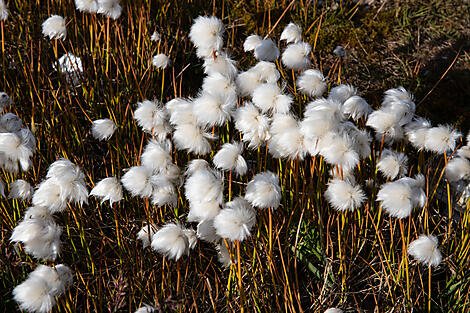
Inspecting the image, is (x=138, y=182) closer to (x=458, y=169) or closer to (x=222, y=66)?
(x=222, y=66)

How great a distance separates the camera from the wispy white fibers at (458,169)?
2275 mm

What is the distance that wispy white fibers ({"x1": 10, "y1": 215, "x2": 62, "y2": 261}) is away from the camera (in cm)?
171

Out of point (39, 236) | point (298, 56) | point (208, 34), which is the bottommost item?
point (39, 236)

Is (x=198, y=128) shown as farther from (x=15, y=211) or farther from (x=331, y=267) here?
(x=15, y=211)

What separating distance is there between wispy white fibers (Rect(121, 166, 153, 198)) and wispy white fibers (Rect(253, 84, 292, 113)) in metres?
0.59

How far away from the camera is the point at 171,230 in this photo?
1.84 m

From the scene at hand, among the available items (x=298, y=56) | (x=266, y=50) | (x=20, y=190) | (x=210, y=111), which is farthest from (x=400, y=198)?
(x=20, y=190)

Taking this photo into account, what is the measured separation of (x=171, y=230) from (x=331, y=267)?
0.78 meters

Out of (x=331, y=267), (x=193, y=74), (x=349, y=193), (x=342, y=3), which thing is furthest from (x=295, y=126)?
(x=342, y=3)

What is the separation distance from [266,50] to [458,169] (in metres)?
1.14

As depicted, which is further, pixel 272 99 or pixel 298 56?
pixel 298 56

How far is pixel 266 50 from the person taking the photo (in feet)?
8.32

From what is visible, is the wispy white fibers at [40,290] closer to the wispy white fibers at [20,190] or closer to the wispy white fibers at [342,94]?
the wispy white fibers at [20,190]

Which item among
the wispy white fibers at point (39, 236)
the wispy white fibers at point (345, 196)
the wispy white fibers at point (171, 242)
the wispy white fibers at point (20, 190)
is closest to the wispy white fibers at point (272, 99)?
the wispy white fibers at point (345, 196)
